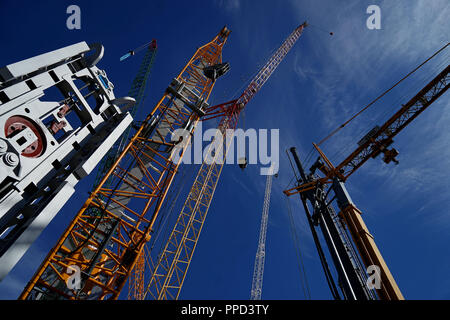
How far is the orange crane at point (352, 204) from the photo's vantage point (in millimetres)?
19031

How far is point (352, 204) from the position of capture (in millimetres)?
22391

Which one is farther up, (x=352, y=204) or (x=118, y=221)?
(x=352, y=204)

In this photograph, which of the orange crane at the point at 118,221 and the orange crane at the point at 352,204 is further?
the orange crane at the point at 352,204

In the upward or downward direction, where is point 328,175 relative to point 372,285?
A: upward

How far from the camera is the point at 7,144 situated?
228 inches

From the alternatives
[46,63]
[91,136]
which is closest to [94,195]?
[91,136]

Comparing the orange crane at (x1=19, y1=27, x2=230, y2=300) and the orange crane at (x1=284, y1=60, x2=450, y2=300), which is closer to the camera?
the orange crane at (x1=19, y1=27, x2=230, y2=300)

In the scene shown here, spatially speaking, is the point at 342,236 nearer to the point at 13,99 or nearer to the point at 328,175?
the point at 328,175

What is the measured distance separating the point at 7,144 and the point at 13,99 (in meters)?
1.37

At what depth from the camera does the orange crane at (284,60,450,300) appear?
1903cm

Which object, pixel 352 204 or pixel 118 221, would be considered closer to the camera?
pixel 118 221
